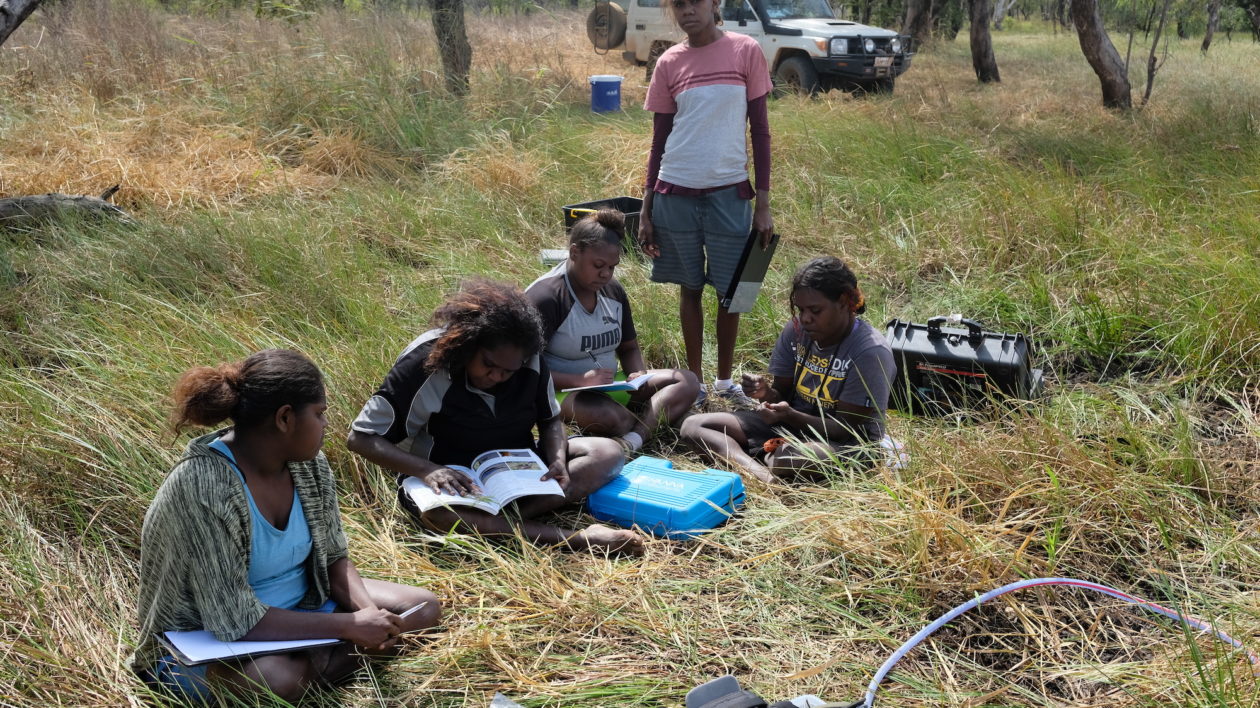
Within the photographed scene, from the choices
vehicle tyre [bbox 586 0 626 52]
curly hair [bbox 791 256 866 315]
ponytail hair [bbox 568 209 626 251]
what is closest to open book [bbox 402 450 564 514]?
ponytail hair [bbox 568 209 626 251]

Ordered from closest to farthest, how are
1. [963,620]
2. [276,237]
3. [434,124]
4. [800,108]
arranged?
[963,620], [276,237], [434,124], [800,108]

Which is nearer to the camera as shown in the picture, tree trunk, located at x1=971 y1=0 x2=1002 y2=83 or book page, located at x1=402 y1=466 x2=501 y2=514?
book page, located at x1=402 y1=466 x2=501 y2=514

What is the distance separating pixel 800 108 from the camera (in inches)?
360

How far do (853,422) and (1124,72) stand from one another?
7.99 m

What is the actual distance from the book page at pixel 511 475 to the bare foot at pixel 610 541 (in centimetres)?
16

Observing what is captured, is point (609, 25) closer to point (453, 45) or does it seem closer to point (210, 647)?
point (453, 45)

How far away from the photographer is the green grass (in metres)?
2.56

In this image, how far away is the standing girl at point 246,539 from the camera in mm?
2238

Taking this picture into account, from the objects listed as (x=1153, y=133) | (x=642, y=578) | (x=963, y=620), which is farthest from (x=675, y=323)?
(x=1153, y=133)

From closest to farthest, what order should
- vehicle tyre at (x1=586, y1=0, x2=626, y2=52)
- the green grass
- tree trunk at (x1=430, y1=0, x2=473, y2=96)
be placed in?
the green grass → tree trunk at (x1=430, y1=0, x2=473, y2=96) → vehicle tyre at (x1=586, y1=0, x2=626, y2=52)

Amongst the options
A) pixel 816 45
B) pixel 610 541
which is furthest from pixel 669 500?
pixel 816 45

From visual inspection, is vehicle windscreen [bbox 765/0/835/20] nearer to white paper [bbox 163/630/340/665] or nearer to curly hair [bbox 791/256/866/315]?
curly hair [bbox 791/256/866/315]

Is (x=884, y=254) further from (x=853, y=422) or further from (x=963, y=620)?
(x=963, y=620)

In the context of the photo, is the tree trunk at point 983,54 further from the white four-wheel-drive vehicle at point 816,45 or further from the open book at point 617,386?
the open book at point 617,386
